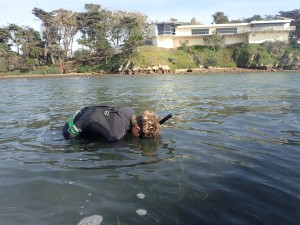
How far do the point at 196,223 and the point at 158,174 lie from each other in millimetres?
1694

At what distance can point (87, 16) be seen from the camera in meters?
73.4

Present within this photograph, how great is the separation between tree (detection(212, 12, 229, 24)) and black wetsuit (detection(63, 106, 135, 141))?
385 ft

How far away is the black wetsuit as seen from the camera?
22.4 feet

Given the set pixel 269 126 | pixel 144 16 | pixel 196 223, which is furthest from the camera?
pixel 144 16

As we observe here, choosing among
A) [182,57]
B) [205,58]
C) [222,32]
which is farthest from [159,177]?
[222,32]

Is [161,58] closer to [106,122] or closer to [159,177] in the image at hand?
[106,122]

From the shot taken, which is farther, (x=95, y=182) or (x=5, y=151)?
(x=5, y=151)

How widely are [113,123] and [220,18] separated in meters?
119

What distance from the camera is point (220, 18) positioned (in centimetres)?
11612

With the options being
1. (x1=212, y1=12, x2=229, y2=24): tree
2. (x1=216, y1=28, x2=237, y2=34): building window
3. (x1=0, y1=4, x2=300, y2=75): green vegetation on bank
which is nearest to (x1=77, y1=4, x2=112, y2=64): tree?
(x1=0, y1=4, x2=300, y2=75): green vegetation on bank

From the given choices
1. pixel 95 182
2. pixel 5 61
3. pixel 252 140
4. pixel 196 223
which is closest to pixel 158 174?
pixel 95 182

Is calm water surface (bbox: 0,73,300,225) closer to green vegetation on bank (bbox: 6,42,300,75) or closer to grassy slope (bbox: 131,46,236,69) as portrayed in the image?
green vegetation on bank (bbox: 6,42,300,75)

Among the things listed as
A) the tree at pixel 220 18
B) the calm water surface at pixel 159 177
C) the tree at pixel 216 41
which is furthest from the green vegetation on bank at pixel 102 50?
the calm water surface at pixel 159 177

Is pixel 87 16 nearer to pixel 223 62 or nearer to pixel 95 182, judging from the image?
pixel 223 62
